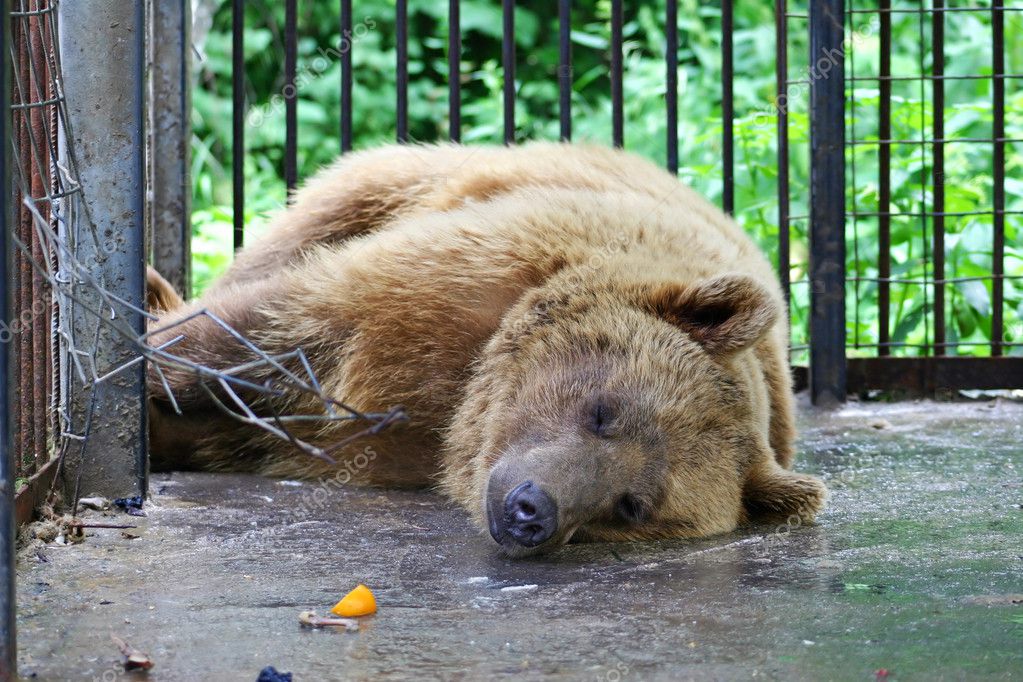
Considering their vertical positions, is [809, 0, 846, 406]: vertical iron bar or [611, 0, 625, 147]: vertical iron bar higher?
[611, 0, 625, 147]: vertical iron bar

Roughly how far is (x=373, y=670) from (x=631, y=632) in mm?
559

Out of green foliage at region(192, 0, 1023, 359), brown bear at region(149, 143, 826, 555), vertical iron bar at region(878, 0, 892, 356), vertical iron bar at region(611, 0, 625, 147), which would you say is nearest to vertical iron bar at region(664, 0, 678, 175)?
vertical iron bar at region(611, 0, 625, 147)

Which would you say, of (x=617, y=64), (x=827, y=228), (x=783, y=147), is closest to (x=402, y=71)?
(x=617, y=64)

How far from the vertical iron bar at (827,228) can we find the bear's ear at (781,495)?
96.2 inches

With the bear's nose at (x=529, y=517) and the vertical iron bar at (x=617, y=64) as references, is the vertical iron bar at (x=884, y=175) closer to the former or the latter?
the vertical iron bar at (x=617, y=64)

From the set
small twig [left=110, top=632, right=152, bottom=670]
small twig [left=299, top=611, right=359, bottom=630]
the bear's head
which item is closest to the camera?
small twig [left=110, top=632, right=152, bottom=670]

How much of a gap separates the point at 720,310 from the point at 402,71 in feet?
9.80

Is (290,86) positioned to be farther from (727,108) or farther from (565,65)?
(727,108)

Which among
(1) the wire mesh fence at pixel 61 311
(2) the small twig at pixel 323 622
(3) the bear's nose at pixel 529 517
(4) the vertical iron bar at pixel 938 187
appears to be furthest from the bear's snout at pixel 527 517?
(4) the vertical iron bar at pixel 938 187

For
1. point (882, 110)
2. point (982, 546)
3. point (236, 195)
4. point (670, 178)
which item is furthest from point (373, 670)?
point (882, 110)

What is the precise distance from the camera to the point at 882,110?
6246 millimetres

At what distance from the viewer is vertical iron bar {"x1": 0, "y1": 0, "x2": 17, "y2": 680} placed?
7.05 ft

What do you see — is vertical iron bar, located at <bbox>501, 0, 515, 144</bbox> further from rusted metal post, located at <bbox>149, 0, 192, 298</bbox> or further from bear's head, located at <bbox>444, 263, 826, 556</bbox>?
bear's head, located at <bbox>444, 263, 826, 556</bbox>

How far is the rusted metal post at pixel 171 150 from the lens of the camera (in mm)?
5805
